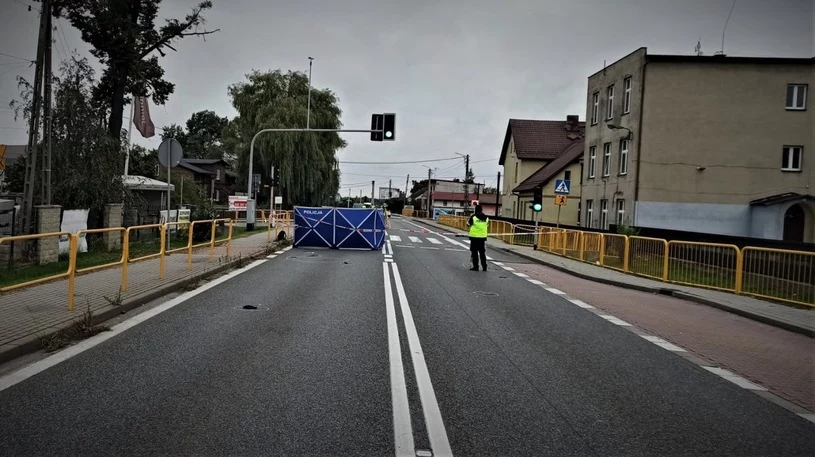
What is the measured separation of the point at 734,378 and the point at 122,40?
2108 centimetres

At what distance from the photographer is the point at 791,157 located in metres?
28.5

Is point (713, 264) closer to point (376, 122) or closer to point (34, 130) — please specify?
point (34, 130)

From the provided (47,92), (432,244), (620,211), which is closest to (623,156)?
(620,211)

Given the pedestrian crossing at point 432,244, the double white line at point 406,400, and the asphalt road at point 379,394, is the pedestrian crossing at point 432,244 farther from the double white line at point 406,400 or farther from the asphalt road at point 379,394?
the double white line at point 406,400

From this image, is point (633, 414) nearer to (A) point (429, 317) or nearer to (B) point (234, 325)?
(A) point (429, 317)

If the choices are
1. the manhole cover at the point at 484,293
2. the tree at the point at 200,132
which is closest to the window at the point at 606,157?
the manhole cover at the point at 484,293

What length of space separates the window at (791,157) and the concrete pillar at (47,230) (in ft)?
97.9

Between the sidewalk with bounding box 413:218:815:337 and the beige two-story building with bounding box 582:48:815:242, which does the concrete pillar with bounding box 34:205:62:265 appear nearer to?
the sidewalk with bounding box 413:218:815:337

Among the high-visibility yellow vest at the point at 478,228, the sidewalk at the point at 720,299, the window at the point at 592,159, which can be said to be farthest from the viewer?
the window at the point at 592,159

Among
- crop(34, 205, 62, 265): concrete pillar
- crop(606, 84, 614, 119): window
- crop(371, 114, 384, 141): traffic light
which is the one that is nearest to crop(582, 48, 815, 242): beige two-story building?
crop(606, 84, 614, 119): window

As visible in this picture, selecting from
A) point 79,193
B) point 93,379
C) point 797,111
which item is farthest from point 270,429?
point 797,111

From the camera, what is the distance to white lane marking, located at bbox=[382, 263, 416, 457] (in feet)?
12.7

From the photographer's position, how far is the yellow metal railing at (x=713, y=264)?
37.2 feet

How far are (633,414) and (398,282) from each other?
333 inches
